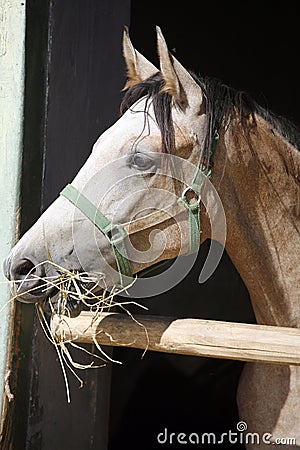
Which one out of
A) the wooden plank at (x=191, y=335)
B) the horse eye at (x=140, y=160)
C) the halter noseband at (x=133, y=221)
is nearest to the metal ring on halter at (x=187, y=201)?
the halter noseband at (x=133, y=221)

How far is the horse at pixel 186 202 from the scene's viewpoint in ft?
4.87

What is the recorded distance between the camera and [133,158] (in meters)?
1.50

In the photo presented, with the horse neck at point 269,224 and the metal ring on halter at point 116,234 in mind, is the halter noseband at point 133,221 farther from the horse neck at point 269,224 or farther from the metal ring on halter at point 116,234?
the horse neck at point 269,224

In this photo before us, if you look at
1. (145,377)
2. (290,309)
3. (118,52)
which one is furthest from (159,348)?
(145,377)

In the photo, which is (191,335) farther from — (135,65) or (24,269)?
(135,65)

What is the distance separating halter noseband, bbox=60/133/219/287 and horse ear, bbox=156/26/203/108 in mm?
110

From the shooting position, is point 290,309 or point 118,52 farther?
point 118,52

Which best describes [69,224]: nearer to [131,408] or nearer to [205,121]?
[205,121]

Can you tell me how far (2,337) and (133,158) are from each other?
701 millimetres

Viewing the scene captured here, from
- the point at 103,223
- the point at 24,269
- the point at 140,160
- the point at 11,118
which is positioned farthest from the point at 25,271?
the point at 11,118

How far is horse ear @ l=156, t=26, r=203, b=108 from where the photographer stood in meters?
1.50

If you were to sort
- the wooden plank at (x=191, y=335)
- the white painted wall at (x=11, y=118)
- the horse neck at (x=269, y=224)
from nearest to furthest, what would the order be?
the wooden plank at (x=191, y=335)
the horse neck at (x=269, y=224)
the white painted wall at (x=11, y=118)

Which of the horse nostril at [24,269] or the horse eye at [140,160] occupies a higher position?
the horse eye at [140,160]

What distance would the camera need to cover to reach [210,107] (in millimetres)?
1571
